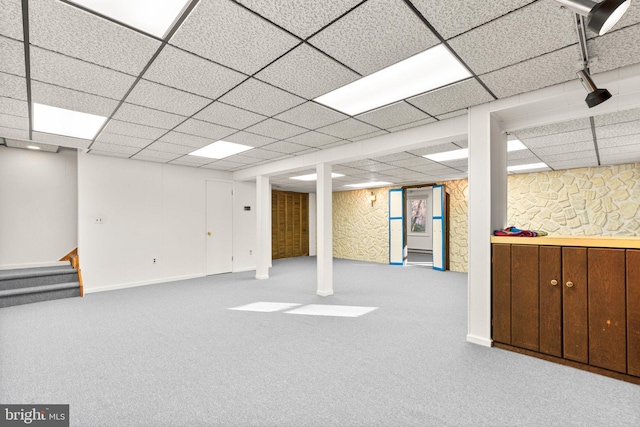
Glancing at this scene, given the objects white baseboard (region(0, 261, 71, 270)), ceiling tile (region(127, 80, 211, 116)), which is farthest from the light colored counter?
white baseboard (region(0, 261, 71, 270))

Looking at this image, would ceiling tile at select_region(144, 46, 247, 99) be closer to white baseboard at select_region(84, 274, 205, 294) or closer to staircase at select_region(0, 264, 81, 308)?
staircase at select_region(0, 264, 81, 308)

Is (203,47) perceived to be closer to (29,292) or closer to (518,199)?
(29,292)

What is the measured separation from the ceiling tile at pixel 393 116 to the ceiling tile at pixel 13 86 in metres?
3.22

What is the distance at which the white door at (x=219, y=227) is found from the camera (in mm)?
7012

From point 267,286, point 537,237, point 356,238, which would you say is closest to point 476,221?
point 537,237

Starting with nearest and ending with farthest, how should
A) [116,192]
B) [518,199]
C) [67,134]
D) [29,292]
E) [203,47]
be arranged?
[203,47]
[67,134]
[29,292]
[116,192]
[518,199]

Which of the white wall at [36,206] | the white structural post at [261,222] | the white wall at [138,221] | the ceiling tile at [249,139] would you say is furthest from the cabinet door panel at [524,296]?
the white wall at [36,206]

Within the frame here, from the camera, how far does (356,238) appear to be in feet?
33.1

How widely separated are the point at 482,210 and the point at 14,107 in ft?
16.8

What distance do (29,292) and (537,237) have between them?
6908mm

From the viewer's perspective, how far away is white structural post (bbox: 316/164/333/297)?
514 cm

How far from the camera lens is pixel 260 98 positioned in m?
2.98

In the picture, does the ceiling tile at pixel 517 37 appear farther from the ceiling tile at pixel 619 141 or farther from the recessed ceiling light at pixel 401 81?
the ceiling tile at pixel 619 141

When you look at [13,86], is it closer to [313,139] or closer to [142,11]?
[142,11]
